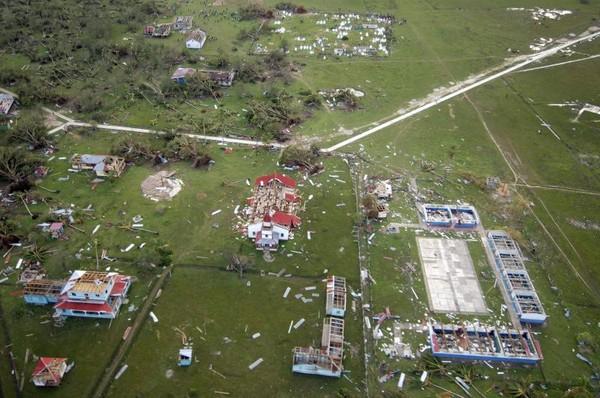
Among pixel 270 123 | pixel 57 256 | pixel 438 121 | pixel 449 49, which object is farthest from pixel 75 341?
pixel 449 49

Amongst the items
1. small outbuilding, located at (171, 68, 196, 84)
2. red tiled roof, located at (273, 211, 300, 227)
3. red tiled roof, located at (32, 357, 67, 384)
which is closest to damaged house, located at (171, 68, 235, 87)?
small outbuilding, located at (171, 68, 196, 84)

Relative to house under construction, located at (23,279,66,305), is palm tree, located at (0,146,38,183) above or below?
above

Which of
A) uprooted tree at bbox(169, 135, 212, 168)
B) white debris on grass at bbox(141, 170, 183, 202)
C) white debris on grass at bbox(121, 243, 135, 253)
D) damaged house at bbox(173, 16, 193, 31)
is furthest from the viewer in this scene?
damaged house at bbox(173, 16, 193, 31)

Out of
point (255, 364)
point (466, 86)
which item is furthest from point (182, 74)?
point (255, 364)

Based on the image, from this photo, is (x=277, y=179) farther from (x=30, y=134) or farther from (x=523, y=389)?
(x=30, y=134)

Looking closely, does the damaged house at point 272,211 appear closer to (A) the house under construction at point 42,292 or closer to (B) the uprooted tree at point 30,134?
(A) the house under construction at point 42,292

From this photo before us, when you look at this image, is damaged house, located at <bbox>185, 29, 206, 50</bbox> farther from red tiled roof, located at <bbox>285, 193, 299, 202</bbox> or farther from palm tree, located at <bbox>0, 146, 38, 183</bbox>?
red tiled roof, located at <bbox>285, 193, 299, 202</bbox>
